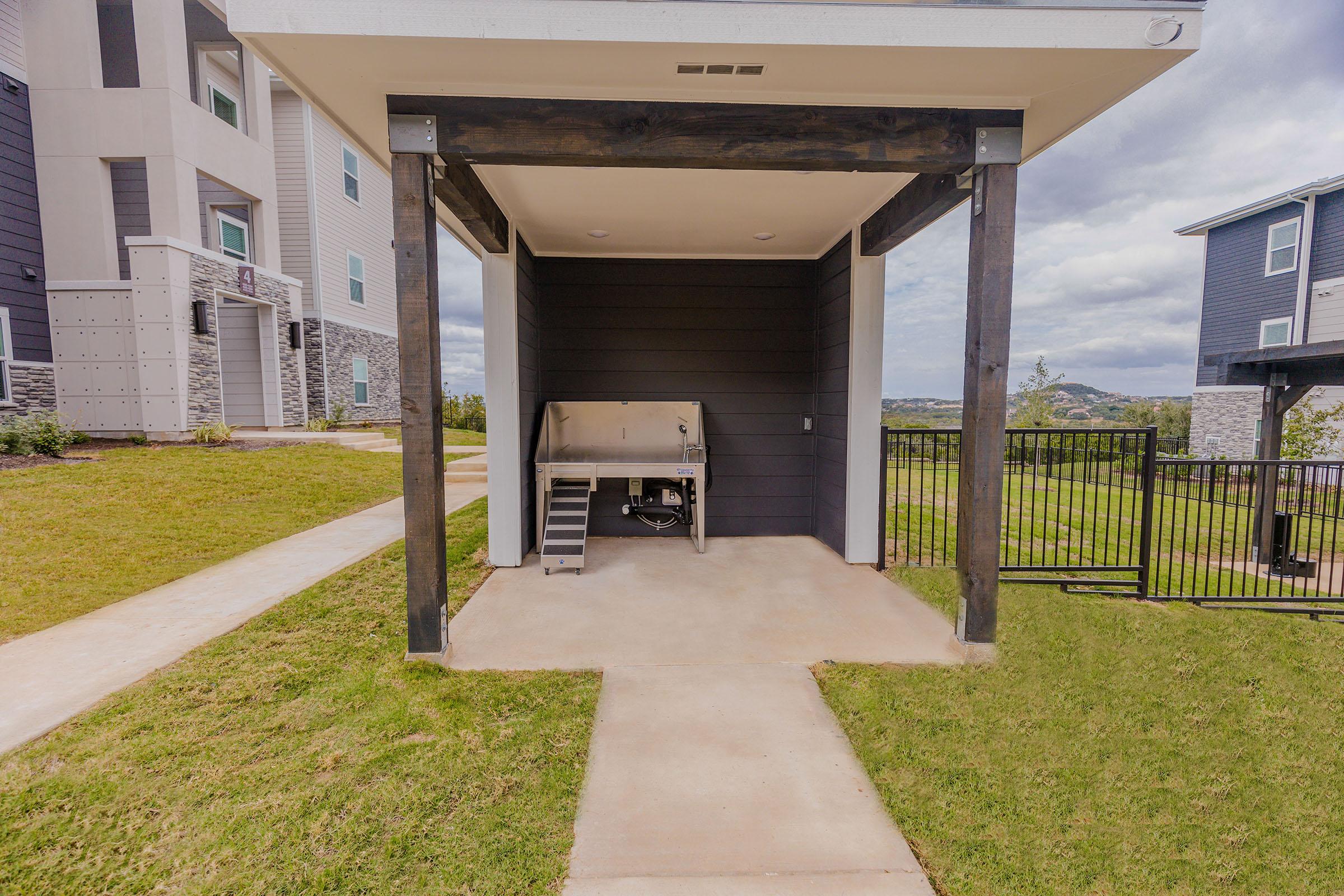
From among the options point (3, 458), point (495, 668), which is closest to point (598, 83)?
point (495, 668)

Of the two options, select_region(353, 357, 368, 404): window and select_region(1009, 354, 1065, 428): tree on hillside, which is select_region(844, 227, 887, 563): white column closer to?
select_region(353, 357, 368, 404): window

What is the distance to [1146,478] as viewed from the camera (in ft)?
11.7

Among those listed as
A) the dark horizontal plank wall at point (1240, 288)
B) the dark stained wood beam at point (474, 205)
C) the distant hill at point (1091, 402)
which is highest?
the dark horizontal plank wall at point (1240, 288)

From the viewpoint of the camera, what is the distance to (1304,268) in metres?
9.88

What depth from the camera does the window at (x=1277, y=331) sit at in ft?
33.4

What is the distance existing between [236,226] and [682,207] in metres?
9.59

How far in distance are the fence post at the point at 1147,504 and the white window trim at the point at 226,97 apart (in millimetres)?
11745

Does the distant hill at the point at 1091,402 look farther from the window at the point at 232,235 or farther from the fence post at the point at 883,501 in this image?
the window at the point at 232,235

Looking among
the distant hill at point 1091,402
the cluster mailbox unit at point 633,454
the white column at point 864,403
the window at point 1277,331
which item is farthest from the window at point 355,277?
the window at point 1277,331

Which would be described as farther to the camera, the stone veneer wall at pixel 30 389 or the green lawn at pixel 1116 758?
the stone veneer wall at pixel 30 389

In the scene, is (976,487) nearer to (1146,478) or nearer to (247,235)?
(1146,478)

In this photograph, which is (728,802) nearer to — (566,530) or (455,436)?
(566,530)

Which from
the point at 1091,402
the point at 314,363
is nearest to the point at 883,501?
the point at 314,363

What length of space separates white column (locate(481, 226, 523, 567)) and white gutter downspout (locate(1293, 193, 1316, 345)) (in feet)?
44.1
